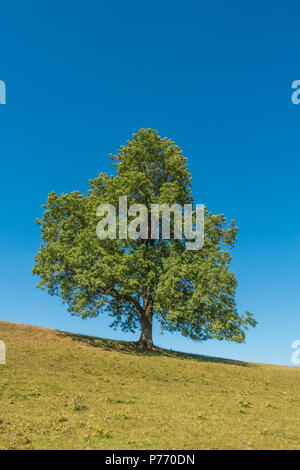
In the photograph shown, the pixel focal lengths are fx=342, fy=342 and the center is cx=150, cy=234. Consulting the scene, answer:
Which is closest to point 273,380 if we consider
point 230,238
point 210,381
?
point 210,381

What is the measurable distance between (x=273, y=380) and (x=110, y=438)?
23.2m

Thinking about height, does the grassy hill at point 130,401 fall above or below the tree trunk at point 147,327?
below

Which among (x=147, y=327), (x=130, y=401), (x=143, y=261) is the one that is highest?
(x=143, y=261)

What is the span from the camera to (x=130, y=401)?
58.0 feet

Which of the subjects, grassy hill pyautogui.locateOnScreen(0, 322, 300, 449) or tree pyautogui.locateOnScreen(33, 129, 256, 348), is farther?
tree pyautogui.locateOnScreen(33, 129, 256, 348)

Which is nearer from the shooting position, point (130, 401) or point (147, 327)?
point (130, 401)

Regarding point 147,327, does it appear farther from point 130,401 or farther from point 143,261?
point 130,401

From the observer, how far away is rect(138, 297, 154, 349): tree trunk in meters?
36.2

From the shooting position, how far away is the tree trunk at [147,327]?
119 ft

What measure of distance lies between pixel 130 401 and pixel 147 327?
18965 millimetres

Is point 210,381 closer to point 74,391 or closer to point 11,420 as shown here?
point 74,391

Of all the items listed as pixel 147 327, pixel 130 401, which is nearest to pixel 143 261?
pixel 147 327

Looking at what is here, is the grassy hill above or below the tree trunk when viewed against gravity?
below
